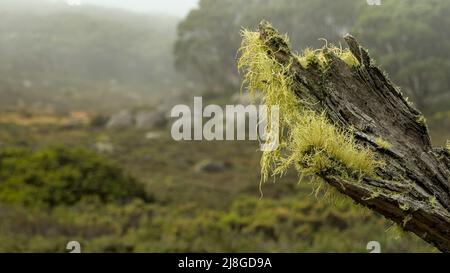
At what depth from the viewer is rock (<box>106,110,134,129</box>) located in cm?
4588

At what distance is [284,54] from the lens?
2.68 m

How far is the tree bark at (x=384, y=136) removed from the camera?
2.38 m

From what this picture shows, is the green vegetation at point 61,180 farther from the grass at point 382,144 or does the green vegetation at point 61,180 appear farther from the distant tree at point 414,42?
the distant tree at point 414,42

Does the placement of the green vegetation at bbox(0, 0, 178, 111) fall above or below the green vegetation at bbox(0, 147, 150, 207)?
above

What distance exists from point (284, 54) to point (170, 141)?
3526cm

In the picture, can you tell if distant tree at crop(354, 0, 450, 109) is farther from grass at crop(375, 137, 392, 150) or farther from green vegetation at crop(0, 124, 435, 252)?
grass at crop(375, 137, 392, 150)

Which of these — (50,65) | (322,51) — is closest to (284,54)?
(322,51)

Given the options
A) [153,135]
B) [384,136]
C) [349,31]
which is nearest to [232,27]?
[349,31]

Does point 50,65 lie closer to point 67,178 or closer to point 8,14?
point 8,14

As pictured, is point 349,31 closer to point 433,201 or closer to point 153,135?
point 153,135

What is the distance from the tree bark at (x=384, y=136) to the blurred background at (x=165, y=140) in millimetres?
379

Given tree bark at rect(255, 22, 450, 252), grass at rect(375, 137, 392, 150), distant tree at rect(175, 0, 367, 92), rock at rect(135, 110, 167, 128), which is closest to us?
tree bark at rect(255, 22, 450, 252)

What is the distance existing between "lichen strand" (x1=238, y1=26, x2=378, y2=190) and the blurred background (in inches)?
14.9

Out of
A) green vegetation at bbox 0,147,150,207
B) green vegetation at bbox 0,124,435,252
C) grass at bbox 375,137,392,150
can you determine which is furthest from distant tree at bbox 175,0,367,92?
grass at bbox 375,137,392,150
